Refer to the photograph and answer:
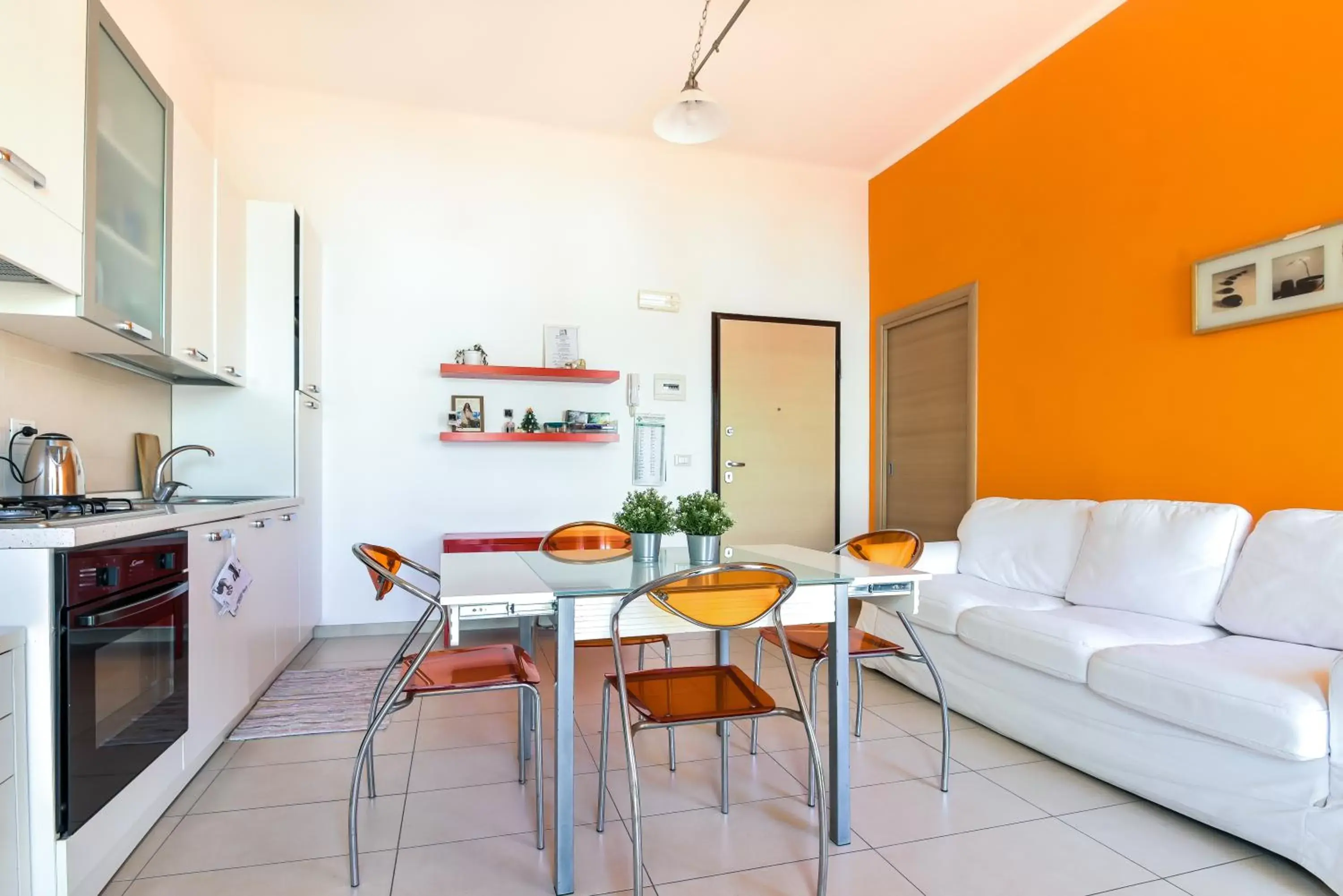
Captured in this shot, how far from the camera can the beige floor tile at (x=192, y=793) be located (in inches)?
83.1

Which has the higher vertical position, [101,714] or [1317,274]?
[1317,274]

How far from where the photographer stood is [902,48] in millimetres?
3762

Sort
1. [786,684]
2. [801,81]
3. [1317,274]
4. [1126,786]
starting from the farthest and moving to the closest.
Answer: [801,81]
[786,684]
[1317,274]
[1126,786]

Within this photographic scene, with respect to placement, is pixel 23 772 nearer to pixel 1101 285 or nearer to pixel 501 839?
pixel 501 839

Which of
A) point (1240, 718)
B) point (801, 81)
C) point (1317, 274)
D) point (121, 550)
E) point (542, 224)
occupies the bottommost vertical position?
point (1240, 718)

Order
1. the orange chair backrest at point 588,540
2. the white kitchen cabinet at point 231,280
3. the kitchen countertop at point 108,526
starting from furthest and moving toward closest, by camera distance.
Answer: the white kitchen cabinet at point 231,280, the orange chair backrest at point 588,540, the kitchen countertop at point 108,526

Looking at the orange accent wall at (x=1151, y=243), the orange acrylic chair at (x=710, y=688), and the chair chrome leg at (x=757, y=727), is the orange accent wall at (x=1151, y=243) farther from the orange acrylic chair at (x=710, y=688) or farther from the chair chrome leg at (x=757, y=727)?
the orange acrylic chair at (x=710, y=688)

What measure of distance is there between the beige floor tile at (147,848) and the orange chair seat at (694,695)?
50.9 inches

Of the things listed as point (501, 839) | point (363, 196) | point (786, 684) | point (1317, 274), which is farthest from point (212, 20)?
point (1317, 274)

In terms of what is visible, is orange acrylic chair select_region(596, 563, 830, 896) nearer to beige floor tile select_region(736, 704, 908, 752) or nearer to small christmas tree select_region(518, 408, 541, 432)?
beige floor tile select_region(736, 704, 908, 752)

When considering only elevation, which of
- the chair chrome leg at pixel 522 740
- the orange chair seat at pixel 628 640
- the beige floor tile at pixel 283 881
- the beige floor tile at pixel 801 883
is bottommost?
the beige floor tile at pixel 801 883

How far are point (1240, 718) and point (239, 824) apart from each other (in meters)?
2.82

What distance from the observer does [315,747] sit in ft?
8.55

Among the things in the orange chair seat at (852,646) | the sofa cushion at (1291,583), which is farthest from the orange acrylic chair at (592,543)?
the sofa cushion at (1291,583)
